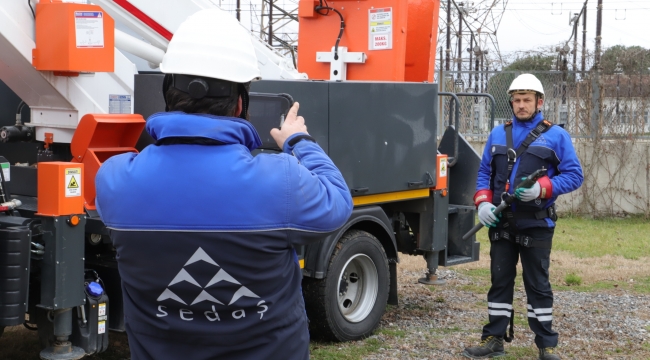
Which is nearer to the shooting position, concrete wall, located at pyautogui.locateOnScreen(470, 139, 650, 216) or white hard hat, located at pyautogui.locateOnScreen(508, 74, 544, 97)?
white hard hat, located at pyautogui.locateOnScreen(508, 74, 544, 97)

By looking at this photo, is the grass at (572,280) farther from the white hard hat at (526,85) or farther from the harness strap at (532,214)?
the white hard hat at (526,85)

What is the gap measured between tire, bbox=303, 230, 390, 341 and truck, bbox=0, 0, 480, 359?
11 millimetres

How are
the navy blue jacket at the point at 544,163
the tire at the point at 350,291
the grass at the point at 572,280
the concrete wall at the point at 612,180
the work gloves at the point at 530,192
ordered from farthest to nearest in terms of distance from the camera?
1. the concrete wall at the point at 612,180
2. the grass at the point at 572,280
3. the tire at the point at 350,291
4. the navy blue jacket at the point at 544,163
5. the work gloves at the point at 530,192

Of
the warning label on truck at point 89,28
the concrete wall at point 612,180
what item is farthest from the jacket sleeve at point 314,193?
the concrete wall at point 612,180

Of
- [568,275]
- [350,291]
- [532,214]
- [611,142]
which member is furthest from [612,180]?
[350,291]

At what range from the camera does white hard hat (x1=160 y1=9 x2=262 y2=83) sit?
2158 millimetres

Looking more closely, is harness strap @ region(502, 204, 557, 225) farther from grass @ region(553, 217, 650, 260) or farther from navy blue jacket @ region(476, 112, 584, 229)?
grass @ region(553, 217, 650, 260)

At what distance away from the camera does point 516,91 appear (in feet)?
19.0

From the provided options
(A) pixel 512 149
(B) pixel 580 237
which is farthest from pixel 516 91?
(B) pixel 580 237

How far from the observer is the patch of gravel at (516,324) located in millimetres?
6055

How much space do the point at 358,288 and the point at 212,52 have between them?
4.30 meters

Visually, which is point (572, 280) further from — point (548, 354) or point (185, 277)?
point (185, 277)

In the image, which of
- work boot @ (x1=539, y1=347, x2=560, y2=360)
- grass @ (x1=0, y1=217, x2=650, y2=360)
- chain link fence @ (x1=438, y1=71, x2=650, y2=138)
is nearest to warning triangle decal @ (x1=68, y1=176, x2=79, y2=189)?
grass @ (x1=0, y1=217, x2=650, y2=360)

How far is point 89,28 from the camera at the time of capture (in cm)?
437
